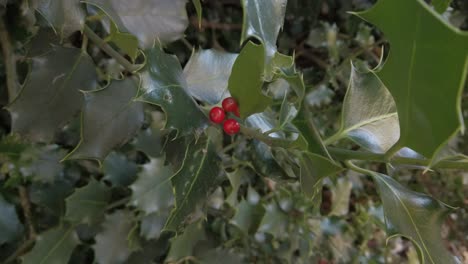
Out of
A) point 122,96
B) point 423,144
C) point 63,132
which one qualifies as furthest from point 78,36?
point 423,144

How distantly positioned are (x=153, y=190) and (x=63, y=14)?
1.48ft

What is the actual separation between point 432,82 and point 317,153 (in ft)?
0.63

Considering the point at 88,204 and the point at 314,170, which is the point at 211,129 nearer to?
the point at 314,170

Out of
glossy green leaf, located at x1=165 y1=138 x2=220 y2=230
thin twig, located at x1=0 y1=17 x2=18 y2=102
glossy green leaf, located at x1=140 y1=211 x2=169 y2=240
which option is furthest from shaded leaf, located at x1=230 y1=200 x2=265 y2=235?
thin twig, located at x1=0 y1=17 x2=18 y2=102

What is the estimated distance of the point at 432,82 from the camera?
1.31ft

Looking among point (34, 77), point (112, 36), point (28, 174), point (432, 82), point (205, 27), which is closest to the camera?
point (432, 82)

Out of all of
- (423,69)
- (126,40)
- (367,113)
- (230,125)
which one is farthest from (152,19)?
(423,69)

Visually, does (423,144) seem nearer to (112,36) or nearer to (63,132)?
(112,36)

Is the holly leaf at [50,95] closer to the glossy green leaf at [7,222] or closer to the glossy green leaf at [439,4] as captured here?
the glossy green leaf at [7,222]

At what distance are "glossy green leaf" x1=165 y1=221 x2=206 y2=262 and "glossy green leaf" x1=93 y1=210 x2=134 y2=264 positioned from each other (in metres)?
0.11

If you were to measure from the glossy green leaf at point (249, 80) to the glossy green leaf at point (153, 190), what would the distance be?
16.2 inches

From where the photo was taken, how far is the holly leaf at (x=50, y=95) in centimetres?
80

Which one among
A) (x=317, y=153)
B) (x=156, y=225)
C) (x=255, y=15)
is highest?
(x=255, y=15)

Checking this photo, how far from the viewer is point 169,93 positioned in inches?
24.3
